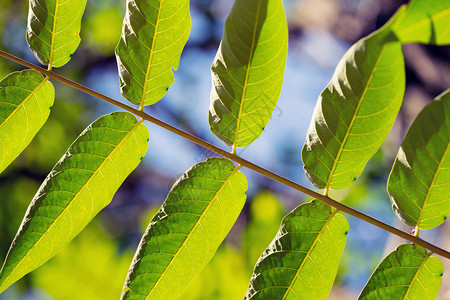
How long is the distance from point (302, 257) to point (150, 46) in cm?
57

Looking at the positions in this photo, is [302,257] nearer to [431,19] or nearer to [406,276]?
[406,276]

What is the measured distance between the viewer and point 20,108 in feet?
2.97

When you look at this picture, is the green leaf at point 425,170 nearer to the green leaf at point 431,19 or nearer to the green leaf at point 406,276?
the green leaf at point 406,276

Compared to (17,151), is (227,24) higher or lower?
higher

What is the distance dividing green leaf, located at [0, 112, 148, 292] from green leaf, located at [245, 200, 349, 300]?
39 centimetres

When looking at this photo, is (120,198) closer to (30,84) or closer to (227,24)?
(30,84)

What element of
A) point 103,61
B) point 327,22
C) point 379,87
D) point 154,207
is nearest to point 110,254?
point 154,207

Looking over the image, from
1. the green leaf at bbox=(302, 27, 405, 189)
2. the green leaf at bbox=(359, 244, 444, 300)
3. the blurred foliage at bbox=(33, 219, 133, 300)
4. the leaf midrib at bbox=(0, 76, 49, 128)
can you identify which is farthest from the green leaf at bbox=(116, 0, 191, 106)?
the blurred foliage at bbox=(33, 219, 133, 300)

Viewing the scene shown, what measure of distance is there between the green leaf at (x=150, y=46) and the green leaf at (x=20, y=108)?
8.1 inches

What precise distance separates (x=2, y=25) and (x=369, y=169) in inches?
171

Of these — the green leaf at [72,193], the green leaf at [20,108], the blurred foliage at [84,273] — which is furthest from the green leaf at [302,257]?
the blurred foliage at [84,273]

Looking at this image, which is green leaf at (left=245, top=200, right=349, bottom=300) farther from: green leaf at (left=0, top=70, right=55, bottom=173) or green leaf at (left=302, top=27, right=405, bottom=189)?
green leaf at (left=0, top=70, right=55, bottom=173)

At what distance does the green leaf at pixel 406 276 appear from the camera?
80cm

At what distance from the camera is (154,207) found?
13.9ft
